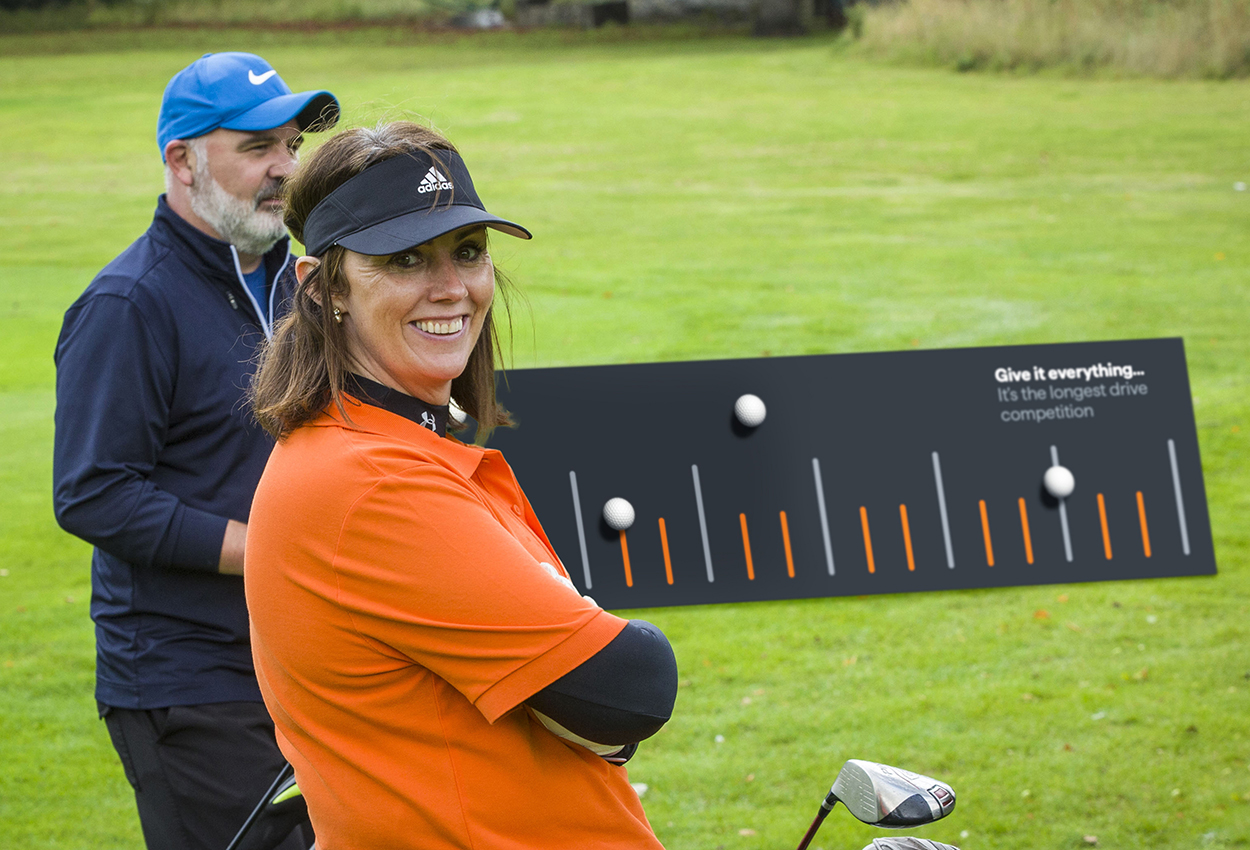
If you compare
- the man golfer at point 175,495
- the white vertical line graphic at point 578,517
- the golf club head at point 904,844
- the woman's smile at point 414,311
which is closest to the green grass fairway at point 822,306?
the woman's smile at point 414,311

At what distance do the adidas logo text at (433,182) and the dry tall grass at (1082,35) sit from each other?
21509 mm

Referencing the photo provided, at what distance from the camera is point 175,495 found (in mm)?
2631

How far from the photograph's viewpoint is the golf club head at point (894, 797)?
6.14 ft

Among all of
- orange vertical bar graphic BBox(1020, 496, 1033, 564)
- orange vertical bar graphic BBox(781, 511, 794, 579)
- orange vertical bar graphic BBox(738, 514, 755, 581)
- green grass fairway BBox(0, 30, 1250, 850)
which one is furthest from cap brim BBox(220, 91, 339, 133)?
orange vertical bar graphic BBox(1020, 496, 1033, 564)

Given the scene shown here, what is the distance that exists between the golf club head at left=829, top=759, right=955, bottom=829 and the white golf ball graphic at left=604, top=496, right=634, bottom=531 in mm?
2294

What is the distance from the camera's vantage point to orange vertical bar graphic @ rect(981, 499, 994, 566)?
4.50m

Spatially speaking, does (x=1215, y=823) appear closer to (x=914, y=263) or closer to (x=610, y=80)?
(x=914, y=263)

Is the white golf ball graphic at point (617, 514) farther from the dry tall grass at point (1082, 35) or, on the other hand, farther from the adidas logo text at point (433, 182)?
the dry tall grass at point (1082, 35)

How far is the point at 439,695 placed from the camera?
159cm

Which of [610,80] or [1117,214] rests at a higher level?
[610,80]

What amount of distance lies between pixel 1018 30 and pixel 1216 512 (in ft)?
58.4

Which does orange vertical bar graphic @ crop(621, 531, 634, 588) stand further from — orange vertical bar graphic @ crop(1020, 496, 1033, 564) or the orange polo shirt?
the orange polo shirt

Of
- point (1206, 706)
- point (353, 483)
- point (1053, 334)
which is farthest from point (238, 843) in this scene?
point (1053, 334)

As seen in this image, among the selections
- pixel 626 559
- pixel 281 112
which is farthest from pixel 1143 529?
pixel 281 112
